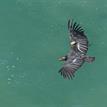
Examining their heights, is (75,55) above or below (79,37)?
below

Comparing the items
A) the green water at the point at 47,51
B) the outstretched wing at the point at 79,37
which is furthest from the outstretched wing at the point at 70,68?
the green water at the point at 47,51

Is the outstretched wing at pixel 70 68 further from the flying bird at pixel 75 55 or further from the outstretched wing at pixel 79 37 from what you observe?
the outstretched wing at pixel 79 37

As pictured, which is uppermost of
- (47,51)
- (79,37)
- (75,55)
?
(47,51)

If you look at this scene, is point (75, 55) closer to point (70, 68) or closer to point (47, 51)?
point (70, 68)

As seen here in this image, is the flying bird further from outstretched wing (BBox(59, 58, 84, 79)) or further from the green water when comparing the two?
the green water

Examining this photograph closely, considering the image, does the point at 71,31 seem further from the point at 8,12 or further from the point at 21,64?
the point at 8,12

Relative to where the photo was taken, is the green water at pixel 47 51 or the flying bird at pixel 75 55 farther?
the green water at pixel 47 51

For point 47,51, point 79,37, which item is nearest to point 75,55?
point 79,37
